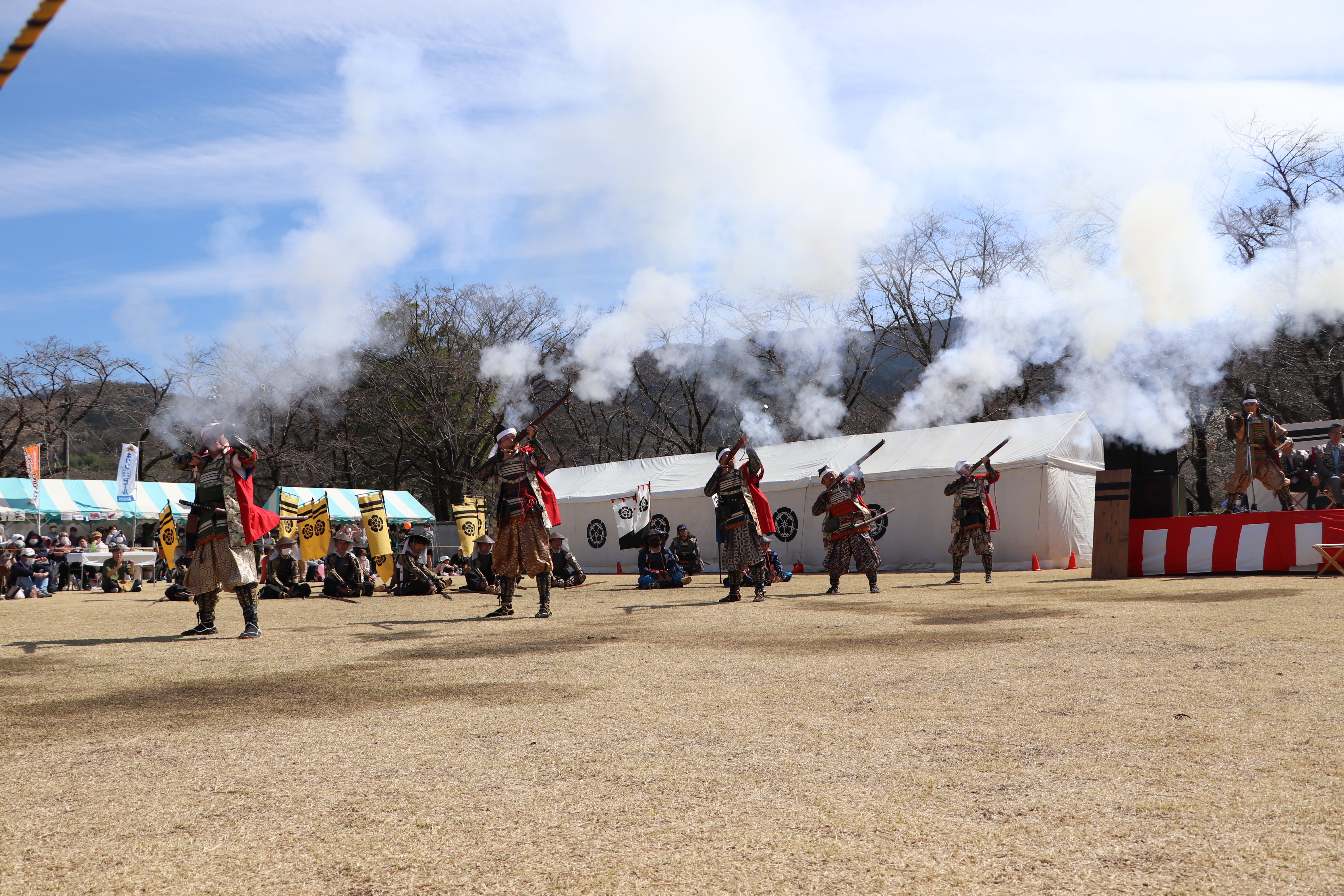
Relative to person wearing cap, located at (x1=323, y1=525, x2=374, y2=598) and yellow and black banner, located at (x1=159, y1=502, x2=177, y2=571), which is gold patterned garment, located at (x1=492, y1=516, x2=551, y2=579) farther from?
yellow and black banner, located at (x1=159, y1=502, x2=177, y2=571)

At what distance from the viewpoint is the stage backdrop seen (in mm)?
12594

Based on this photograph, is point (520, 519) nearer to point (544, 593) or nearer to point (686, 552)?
point (544, 593)

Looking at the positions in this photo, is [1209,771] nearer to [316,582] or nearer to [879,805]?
[879,805]

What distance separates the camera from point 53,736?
4.20m

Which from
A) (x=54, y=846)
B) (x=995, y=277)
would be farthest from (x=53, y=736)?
(x=995, y=277)

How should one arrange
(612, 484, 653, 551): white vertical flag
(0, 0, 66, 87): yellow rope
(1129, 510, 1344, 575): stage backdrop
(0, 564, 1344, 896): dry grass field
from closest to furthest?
(0, 0, 66, 87): yellow rope
(0, 564, 1344, 896): dry grass field
(1129, 510, 1344, 575): stage backdrop
(612, 484, 653, 551): white vertical flag

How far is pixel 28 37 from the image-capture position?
1.66m

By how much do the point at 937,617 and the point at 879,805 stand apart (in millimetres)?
6192

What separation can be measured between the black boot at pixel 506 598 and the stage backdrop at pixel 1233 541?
8.85 metres

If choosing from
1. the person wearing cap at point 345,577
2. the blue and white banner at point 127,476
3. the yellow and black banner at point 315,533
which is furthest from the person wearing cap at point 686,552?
the blue and white banner at point 127,476

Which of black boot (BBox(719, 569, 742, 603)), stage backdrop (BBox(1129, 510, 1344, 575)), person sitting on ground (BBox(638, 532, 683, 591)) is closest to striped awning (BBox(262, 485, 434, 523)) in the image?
person sitting on ground (BBox(638, 532, 683, 591))

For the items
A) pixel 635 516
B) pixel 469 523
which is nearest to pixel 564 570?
pixel 469 523

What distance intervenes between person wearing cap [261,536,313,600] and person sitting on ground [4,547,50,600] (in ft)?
15.7

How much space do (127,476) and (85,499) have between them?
309 cm
